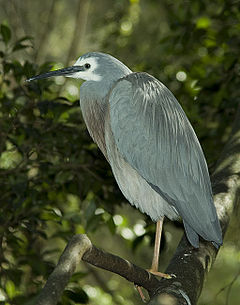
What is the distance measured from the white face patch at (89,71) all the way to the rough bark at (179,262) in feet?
2.15

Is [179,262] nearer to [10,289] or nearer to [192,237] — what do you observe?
[192,237]

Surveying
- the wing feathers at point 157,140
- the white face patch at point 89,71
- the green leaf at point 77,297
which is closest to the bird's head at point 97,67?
the white face patch at point 89,71

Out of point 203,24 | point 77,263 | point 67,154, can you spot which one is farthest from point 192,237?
point 203,24

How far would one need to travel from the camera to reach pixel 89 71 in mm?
2260

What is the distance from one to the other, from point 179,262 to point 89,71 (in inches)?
37.3

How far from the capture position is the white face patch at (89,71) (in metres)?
2.22

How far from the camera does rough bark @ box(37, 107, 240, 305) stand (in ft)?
4.12

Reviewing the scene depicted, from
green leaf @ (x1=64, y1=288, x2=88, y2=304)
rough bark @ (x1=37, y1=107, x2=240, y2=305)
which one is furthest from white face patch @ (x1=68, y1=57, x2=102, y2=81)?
green leaf @ (x1=64, y1=288, x2=88, y2=304)

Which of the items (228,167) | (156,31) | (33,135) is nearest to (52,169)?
(33,135)

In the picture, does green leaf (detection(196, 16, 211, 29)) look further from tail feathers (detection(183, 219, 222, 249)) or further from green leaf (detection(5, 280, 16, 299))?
green leaf (detection(5, 280, 16, 299))

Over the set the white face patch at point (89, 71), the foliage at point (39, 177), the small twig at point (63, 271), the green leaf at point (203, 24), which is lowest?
the foliage at point (39, 177)

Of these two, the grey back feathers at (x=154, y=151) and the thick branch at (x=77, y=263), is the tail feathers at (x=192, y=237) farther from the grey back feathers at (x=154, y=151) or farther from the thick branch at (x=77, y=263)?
the thick branch at (x=77, y=263)

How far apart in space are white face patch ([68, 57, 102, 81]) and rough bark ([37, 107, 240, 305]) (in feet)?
2.15

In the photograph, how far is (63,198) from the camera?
8.98ft
